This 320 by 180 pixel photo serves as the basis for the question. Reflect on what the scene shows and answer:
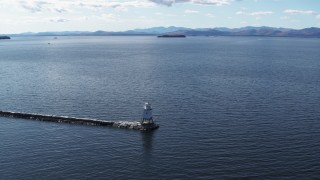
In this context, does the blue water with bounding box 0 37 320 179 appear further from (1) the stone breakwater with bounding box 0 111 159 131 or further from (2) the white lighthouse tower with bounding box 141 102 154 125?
(2) the white lighthouse tower with bounding box 141 102 154 125

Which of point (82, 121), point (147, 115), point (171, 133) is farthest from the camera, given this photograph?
point (82, 121)

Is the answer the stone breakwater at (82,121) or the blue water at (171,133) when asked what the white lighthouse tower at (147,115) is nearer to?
the stone breakwater at (82,121)

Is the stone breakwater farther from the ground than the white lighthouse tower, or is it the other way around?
the white lighthouse tower

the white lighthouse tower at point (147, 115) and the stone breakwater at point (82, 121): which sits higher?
the white lighthouse tower at point (147, 115)

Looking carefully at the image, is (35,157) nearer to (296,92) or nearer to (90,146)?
(90,146)

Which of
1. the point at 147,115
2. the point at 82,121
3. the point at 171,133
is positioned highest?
the point at 147,115

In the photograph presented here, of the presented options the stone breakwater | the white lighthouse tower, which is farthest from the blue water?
the white lighthouse tower

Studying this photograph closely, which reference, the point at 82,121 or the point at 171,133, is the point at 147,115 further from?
the point at 82,121

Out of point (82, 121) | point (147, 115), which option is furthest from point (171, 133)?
point (82, 121)

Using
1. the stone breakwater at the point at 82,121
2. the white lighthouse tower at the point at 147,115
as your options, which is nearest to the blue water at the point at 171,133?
the stone breakwater at the point at 82,121

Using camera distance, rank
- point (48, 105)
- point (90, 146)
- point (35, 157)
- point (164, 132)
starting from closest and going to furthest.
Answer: point (35, 157)
point (90, 146)
point (164, 132)
point (48, 105)

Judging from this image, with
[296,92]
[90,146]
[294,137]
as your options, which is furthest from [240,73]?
[90,146]
